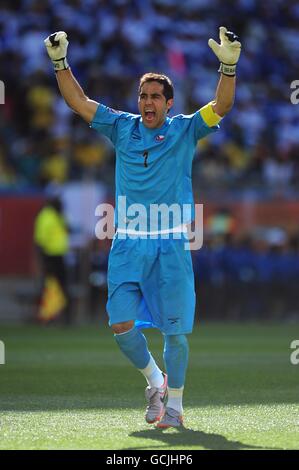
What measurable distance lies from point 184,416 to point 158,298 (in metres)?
Answer: 0.94

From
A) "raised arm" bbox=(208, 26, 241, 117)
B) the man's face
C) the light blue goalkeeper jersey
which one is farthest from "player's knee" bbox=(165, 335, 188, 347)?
"raised arm" bbox=(208, 26, 241, 117)

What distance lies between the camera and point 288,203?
20.9 meters

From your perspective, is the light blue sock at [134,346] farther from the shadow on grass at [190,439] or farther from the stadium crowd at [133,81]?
the stadium crowd at [133,81]

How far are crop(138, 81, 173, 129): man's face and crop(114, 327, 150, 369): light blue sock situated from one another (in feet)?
4.74

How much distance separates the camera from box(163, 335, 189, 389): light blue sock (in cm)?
774

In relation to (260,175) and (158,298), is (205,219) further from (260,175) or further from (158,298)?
(158,298)

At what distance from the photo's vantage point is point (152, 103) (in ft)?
25.7

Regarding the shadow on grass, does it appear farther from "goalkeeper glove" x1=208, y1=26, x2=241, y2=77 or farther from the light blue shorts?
"goalkeeper glove" x1=208, y1=26, x2=241, y2=77

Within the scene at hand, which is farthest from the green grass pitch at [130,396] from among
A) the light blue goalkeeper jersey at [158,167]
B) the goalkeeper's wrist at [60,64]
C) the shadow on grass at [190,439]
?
the goalkeeper's wrist at [60,64]

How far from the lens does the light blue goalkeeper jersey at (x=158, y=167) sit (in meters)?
7.79

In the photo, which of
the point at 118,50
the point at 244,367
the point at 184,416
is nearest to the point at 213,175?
the point at 118,50

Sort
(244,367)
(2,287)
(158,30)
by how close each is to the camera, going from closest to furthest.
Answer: (244,367), (2,287), (158,30)

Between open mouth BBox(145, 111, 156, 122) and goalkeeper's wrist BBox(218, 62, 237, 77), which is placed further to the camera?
open mouth BBox(145, 111, 156, 122)

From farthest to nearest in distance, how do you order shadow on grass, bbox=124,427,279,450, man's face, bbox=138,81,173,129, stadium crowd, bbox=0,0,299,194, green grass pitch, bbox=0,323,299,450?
stadium crowd, bbox=0,0,299,194, man's face, bbox=138,81,173,129, green grass pitch, bbox=0,323,299,450, shadow on grass, bbox=124,427,279,450
